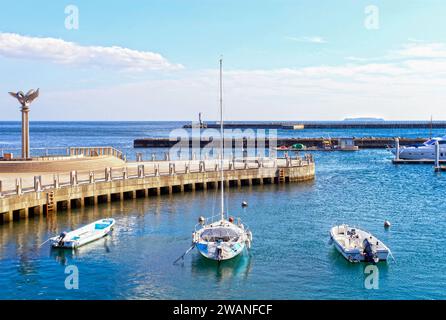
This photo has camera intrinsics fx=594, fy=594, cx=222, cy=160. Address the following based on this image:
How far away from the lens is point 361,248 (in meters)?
32.5

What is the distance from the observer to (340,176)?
7494cm

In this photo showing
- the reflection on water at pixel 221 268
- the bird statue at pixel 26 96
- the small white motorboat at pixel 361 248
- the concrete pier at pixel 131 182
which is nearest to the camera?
the reflection on water at pixel 221 268

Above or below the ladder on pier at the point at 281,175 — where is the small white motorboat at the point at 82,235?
below

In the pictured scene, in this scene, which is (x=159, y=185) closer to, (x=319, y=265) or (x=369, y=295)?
(x=319, y=265)

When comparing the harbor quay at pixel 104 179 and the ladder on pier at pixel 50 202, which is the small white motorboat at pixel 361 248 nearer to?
the ladder on pier at pixel 50 202

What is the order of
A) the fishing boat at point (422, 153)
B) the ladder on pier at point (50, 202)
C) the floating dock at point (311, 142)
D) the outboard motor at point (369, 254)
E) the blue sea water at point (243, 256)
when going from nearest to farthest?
1. the blue sea water at point (243, 256)
2. the outboard motor at point (369, 254)
3. the ladder on pier at point (50, 202)
4. the fishing boat at point (422, 153)
5. the floating dock at point (311, 142)

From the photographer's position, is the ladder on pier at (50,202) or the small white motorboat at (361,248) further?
the ladder on pier at (50,202)

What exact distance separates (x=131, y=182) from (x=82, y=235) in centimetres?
1637

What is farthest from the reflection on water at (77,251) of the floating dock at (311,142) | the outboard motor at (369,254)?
the floating dock at (311,142)

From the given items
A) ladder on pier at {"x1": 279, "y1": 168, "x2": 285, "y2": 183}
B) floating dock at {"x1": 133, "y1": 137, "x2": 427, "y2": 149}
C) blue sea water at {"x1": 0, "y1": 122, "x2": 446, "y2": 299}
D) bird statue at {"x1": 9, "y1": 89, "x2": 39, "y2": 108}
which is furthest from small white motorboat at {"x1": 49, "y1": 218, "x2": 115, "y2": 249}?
floating dock at {"x1": 133, "y1": 137, "x2": 427, "y2": 149}

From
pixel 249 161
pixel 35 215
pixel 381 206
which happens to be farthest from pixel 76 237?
pixel 249 161

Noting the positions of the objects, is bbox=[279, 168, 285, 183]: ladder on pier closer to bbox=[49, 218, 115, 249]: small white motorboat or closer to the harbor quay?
the harbor quay

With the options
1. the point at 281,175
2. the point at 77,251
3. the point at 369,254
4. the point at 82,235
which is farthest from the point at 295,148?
the point at 77,251

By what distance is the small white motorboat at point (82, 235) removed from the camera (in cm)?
3419
